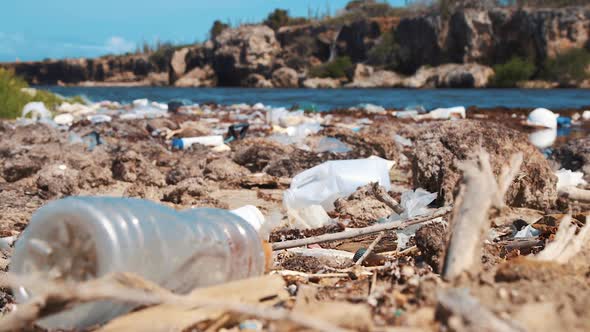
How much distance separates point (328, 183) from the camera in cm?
403

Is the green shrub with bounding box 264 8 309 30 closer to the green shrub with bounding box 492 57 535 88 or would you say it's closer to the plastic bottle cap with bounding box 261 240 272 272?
the green shrub with bounding box 492 57 535 88

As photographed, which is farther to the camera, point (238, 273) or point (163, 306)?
point (238, 273)

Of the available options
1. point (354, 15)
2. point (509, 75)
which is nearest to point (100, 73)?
point (354, 15)

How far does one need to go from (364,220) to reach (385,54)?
64.0 m

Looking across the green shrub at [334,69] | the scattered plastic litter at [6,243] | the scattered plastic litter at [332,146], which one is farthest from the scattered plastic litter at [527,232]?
the green shrub at [334,69]

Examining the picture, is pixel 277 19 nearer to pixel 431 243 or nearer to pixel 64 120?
pixel 64 120

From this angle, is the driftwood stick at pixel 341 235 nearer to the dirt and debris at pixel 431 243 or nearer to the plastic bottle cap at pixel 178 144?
the dirt and debris at pixel 431 243

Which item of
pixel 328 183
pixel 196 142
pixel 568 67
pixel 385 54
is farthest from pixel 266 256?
pixel 385 54

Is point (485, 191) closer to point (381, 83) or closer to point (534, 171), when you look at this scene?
point (534, 171)

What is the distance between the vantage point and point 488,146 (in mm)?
3631

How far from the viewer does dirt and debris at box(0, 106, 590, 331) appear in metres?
1.22

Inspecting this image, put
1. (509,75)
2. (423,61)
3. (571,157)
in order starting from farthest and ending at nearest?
1. (423,61)
2. (509,75)
3. (571,157)

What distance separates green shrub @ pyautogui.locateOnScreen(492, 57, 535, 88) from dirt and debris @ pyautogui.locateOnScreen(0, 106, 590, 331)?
43.3 m

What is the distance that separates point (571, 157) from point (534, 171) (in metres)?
1.84
